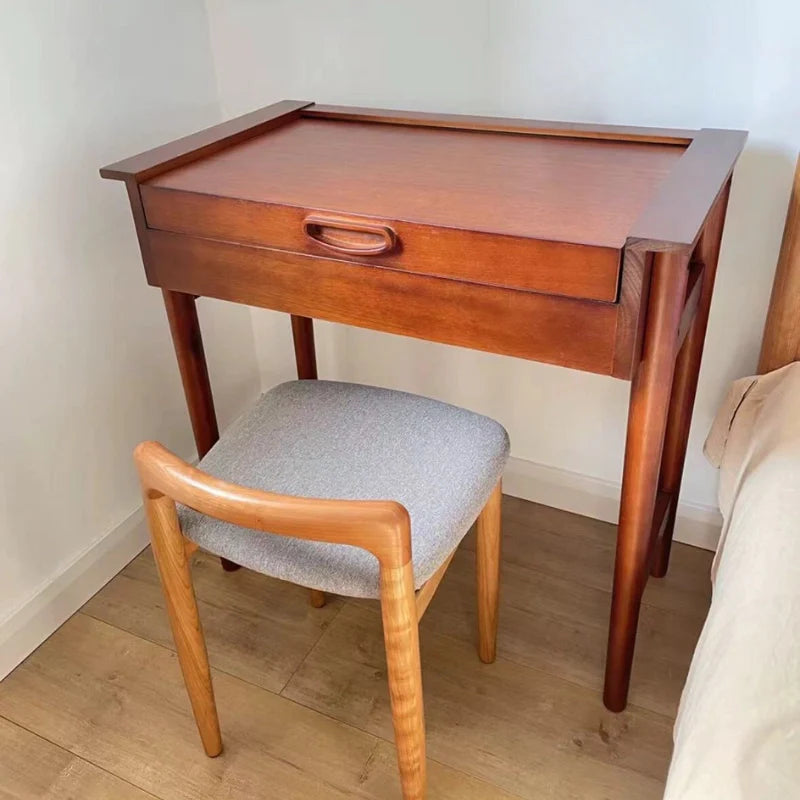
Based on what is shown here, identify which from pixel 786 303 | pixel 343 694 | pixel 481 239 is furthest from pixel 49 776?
pixel 786 303

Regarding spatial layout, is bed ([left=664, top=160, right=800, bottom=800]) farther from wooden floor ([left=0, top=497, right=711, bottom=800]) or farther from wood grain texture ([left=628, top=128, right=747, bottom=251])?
wooden floor ([left=0, top=497, right=711, bottom=800])

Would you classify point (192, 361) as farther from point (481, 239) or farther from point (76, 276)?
point (481, 239)

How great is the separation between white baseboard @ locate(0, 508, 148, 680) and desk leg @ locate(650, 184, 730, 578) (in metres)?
0.94

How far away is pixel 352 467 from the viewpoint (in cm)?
107

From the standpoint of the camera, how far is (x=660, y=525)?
4.35 ft

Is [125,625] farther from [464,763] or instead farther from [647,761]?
[647,761]

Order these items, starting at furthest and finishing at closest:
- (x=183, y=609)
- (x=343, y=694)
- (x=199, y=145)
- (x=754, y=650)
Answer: (x=343, y=694)
(x=199, y=145)
(x=183, y=609)
(x=754, y=650)

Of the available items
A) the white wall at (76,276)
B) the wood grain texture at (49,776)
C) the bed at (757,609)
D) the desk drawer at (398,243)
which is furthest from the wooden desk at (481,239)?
the wood grain texture at (49,776)

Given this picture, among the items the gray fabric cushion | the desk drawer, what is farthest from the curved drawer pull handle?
the gray fabric cushion

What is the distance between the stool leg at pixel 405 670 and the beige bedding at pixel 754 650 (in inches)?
11.1

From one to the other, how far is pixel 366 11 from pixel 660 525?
0.93 metres

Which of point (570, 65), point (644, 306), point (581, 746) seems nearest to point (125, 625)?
point (581, 746)

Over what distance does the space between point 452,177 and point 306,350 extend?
0.50m

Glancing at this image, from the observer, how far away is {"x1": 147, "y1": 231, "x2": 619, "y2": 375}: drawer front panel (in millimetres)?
912
